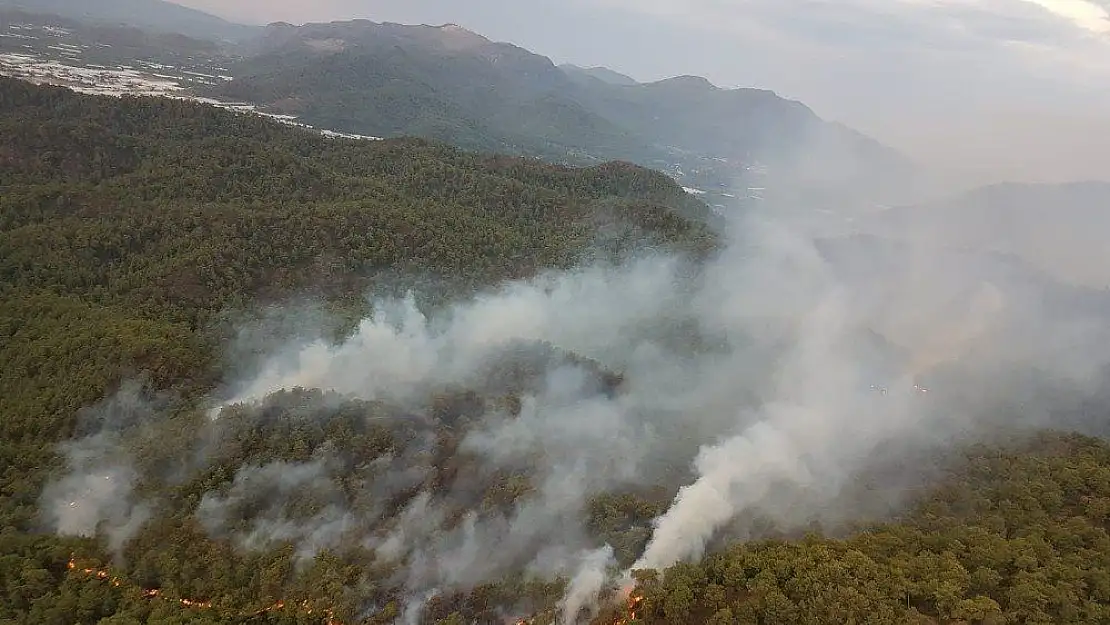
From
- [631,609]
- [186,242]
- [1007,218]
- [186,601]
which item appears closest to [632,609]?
[631,609]

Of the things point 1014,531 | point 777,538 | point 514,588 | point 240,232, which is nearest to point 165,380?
point 240,232

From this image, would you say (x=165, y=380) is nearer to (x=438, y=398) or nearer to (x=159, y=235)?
(x=438, y=398)

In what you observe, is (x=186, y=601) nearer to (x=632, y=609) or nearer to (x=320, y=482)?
(x=320, y=482)

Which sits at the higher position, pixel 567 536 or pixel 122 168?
pixel 122 168

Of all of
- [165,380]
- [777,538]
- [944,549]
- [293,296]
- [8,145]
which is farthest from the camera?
[8,145]

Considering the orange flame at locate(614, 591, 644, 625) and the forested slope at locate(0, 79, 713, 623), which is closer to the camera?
the orange flame at locate(614, 591, 644, 625)

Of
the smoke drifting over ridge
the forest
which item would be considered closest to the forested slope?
the forest

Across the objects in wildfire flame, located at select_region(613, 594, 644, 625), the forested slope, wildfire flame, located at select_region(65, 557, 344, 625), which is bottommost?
wildfire flame, located at select_region(65, 557, 344, 625)

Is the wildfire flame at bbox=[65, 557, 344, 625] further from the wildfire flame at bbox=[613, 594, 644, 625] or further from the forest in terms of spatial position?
the wildfire flame at bbox=[613, 594, 644, 625]
